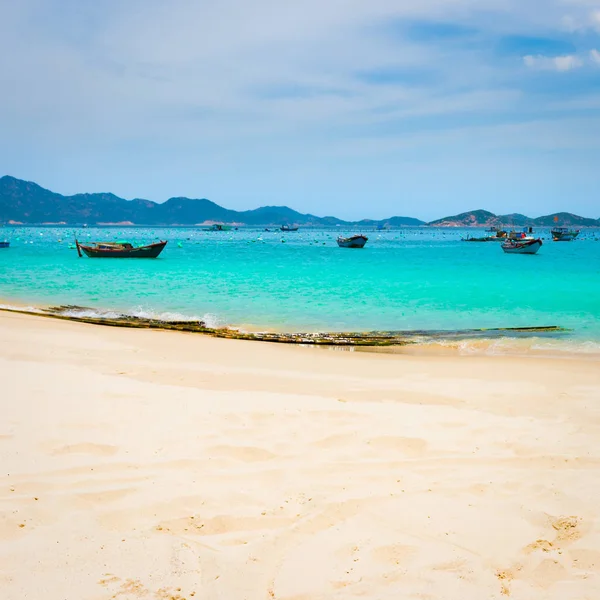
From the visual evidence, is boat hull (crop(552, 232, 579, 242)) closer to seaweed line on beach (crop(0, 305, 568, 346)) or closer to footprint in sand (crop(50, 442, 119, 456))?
seaweed line on beach (crop(0, 305, 568, 346))

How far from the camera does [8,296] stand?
24969mm

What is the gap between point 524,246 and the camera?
7244 centimetres

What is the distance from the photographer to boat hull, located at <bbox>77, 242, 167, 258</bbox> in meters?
51.8

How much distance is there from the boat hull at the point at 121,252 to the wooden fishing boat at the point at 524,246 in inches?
1784

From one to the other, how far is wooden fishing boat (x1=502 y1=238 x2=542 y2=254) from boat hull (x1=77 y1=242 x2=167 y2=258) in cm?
4531

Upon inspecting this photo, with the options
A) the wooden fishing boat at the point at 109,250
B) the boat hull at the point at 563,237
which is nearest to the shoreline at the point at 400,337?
the wooden fishing boat at the point at 109,250

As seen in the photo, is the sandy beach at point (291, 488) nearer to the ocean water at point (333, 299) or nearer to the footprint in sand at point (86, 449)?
the footprint in sand at point (86, 449)

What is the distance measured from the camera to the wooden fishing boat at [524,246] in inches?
2833

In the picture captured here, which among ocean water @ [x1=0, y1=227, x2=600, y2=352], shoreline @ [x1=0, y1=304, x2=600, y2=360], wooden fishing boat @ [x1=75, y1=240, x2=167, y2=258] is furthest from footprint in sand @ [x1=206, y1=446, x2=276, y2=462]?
wooden fishing boat @ [x1=75, y1=240, x2=167, y2=258]

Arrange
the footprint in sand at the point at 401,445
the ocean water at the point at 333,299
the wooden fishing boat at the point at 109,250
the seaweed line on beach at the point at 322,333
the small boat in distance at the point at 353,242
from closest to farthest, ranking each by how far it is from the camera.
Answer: the footprint in sand at the point at 401,445 → the seaweed line on beach at the point at 322,333 → the ocean water at the point at 333,299 → the wooden fishing boat at the point at 109,250 → the small boat in distance at the point at 353,242

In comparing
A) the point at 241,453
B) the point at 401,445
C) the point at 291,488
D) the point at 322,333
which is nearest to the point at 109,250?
the point at 322,333

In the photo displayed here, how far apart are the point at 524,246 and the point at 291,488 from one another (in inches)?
2897

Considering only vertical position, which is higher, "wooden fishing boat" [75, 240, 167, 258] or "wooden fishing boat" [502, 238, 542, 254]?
"wooden fishing boat" [502, 238, 542, 254]

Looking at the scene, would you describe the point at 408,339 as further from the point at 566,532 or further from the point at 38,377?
the point at 566,532
